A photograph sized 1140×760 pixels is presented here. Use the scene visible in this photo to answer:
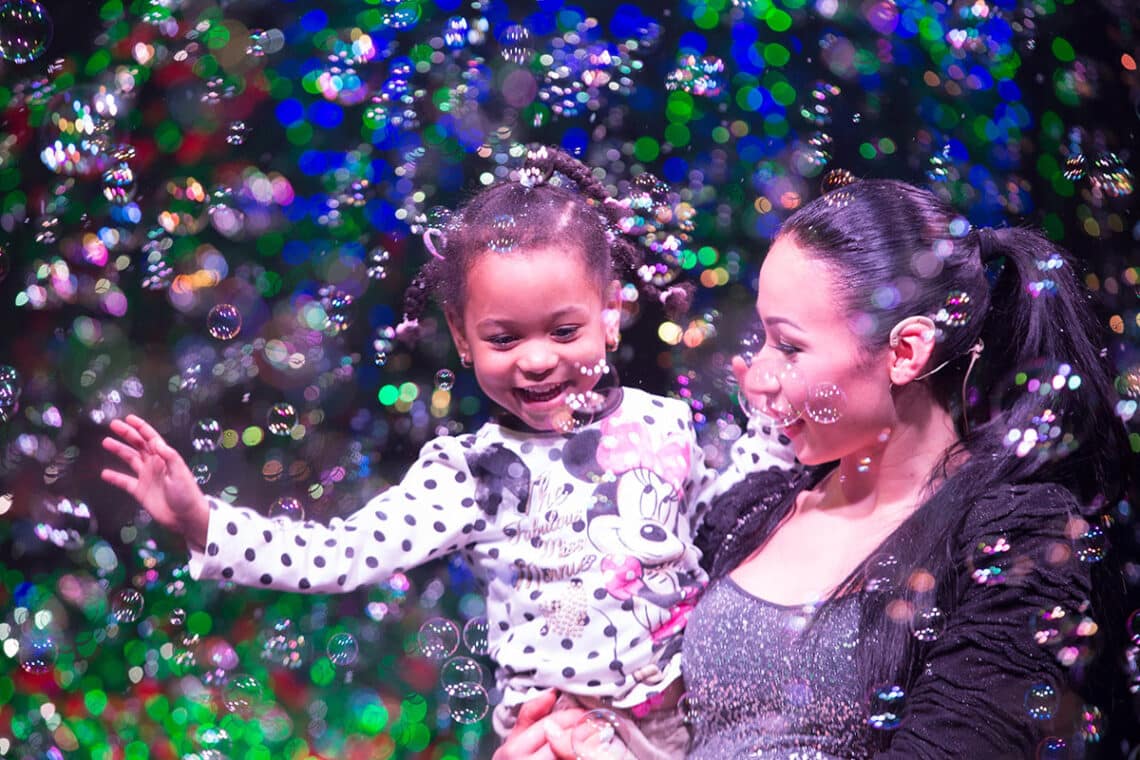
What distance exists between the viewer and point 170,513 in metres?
1.45

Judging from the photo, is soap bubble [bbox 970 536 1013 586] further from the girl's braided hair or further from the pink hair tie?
the pink hair tie

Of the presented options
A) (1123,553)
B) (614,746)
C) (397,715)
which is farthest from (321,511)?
(1123,553)

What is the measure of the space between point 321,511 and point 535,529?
0.32 m

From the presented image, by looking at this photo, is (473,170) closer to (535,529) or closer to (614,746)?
(535,529)

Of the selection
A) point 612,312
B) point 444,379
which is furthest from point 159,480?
point 612,312

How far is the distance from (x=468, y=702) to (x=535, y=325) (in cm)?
57

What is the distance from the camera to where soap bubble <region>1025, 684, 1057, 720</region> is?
1321 mm

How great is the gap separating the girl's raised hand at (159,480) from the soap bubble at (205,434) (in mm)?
174

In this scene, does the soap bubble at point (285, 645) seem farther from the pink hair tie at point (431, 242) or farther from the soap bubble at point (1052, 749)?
the soap bubble at point (1052, 749)

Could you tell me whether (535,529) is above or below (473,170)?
below

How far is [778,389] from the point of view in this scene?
1.46m

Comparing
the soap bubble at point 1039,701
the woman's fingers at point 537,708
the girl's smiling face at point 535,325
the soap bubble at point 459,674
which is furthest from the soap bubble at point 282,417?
the soap bubble at point 1039,701

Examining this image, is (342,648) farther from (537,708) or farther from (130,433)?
(130,433)

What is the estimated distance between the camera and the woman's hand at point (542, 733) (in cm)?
150
